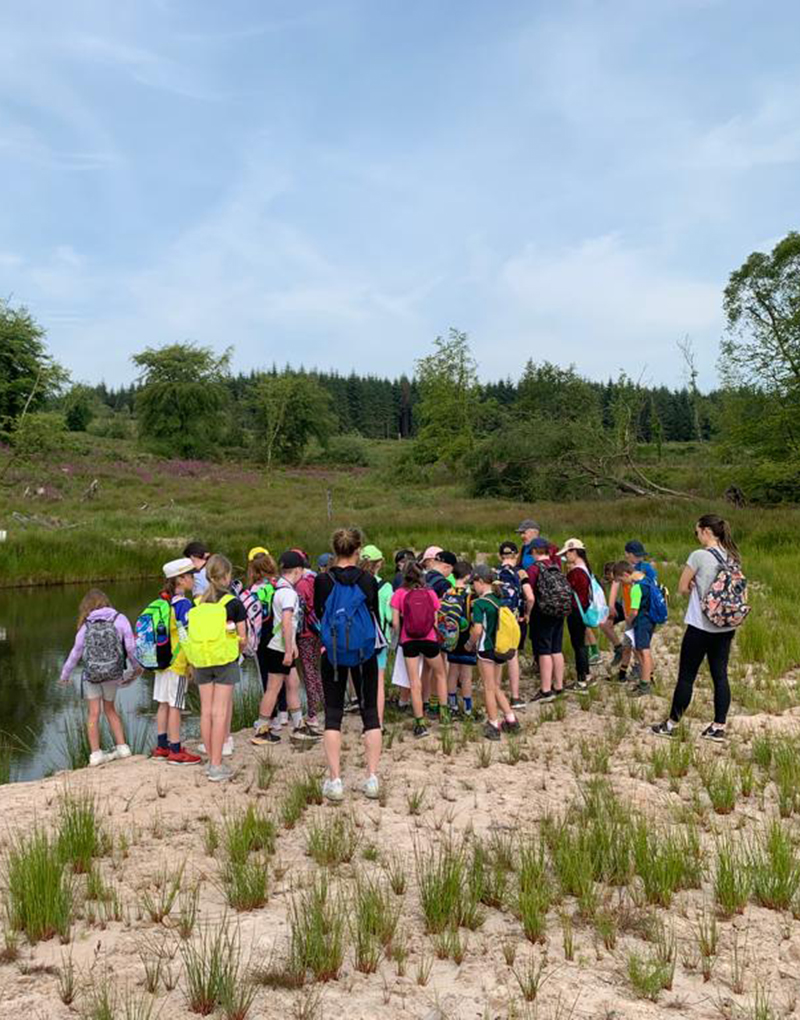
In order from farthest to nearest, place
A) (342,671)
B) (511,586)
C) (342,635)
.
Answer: (511,586) → (342,671) → (342,635)

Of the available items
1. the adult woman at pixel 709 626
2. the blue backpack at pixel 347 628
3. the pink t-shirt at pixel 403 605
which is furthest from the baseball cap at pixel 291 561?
the adult woman at pixel 709 626

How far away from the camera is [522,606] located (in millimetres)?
8250

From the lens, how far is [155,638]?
6391 mm

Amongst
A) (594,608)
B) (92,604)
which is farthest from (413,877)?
(594,608)

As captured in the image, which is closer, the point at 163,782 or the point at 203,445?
the point at 163,782

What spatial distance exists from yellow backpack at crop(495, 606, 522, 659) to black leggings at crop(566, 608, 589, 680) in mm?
1861

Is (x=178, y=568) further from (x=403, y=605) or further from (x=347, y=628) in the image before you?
(x=403, y=605)

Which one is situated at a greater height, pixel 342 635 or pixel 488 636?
pixel 342 635

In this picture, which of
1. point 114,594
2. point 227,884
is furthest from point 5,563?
point 227,884

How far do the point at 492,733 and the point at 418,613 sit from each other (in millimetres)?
1322

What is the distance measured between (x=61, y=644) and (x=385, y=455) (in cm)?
5833

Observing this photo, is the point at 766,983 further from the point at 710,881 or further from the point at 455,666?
the point at 455,666

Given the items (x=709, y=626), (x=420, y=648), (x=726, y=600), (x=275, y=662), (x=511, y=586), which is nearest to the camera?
(x=726, y=600)

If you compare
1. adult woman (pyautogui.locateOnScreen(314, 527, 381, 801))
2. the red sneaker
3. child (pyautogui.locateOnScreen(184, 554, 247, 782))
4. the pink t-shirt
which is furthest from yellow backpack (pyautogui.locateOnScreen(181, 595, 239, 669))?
the pink t-shirt
